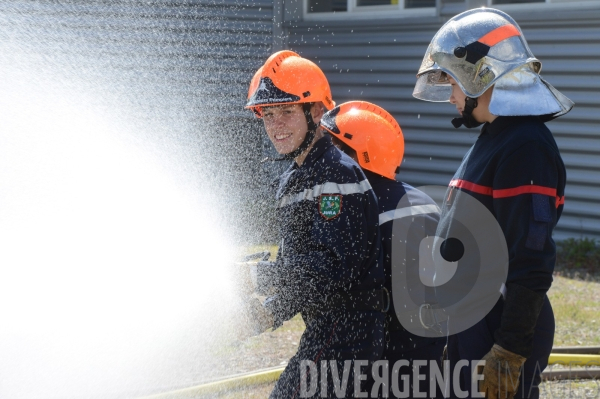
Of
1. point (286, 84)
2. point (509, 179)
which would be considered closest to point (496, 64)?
point (509, 179)

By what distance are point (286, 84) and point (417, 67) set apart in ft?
21.5

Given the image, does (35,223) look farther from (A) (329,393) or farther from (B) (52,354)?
(A) (329,393)

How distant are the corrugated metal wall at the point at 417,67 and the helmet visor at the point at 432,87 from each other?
17.3 feet

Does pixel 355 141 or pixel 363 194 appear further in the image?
pixel 355 141

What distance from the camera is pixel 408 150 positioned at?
964 cm

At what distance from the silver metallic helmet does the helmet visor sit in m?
0.55

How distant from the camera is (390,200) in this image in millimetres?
3502

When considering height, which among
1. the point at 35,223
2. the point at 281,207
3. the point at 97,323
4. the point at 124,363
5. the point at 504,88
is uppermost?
the point at 504,88

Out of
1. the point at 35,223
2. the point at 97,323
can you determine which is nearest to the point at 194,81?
the point at 35,223

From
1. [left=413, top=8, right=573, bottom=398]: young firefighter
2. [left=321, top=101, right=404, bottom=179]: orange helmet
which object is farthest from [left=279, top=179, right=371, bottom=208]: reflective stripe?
[left=321, top=101, right=404, bottom=179]: orange helmet

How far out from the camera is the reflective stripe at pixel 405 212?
3.41 meters

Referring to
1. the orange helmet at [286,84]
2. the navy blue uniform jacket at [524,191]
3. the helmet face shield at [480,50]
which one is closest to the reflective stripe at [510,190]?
the navy blue uniform jacket at [524,191]

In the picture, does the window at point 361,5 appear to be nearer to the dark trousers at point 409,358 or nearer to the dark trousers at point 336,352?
the dark trousers at point 409,358

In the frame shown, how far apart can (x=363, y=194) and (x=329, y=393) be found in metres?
0.83
